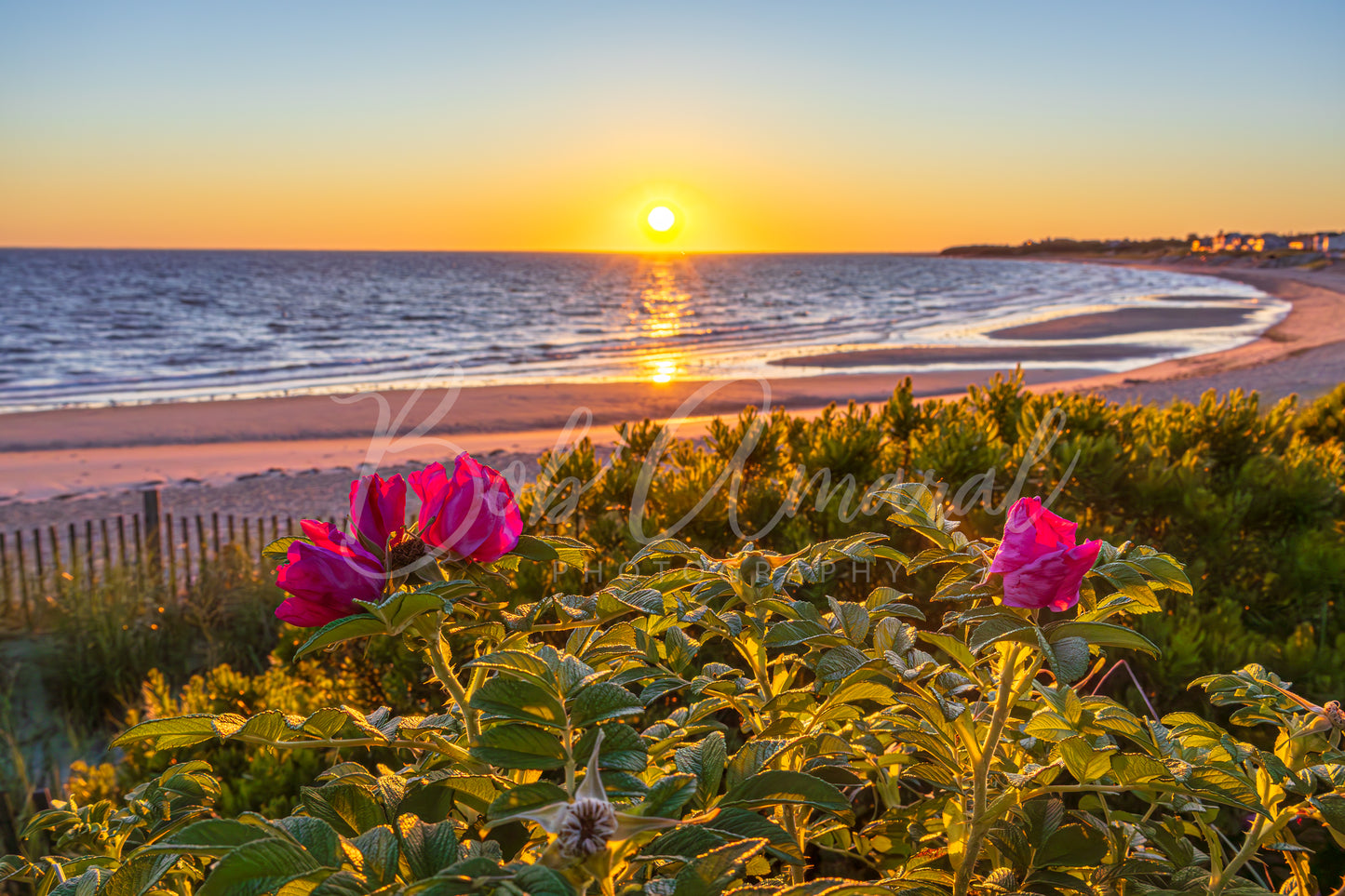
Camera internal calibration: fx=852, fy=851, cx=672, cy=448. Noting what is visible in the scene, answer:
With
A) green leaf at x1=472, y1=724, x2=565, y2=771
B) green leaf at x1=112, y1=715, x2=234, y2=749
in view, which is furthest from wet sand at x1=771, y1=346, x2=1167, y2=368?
green leaf at x1=472, y1=724, x2=565, y2=771

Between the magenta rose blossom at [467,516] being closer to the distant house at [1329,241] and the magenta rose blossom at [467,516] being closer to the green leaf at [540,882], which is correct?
the green leaf at [540,882]

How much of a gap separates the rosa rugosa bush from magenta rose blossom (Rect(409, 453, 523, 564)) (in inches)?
0.5

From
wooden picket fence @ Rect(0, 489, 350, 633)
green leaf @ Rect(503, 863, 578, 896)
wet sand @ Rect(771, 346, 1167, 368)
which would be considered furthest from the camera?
wet sand @ Rect(771, 346, 1167, 368)

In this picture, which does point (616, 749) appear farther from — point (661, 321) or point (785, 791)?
point (661, 321)

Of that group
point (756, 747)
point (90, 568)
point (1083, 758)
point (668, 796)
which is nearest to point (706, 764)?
point (756, 747)

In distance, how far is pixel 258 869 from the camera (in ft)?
2.61

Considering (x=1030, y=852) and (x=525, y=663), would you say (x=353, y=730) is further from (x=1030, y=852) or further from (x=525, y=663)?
(x=1030, y=852)

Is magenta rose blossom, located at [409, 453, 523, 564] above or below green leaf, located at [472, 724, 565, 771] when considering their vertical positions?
above

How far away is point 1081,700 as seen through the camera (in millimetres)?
1367

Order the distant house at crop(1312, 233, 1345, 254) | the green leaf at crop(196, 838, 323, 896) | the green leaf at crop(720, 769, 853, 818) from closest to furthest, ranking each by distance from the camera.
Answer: the green leaf at crop(196, 838, 323, 896), the green leaf at crop(720, 769, 853, 818), the distant house at crop(1312, 233, 1345, 254)

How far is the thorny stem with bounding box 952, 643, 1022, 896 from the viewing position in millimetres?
1188

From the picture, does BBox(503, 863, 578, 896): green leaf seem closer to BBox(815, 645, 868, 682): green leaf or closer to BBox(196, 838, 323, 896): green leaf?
BBox(196, 838, 323, 896): green leaf

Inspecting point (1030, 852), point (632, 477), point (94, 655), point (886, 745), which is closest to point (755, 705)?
point (886, 745)

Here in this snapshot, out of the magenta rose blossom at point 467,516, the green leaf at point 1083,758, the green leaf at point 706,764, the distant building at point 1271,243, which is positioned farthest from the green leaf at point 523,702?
the distant building at point 1271,243
